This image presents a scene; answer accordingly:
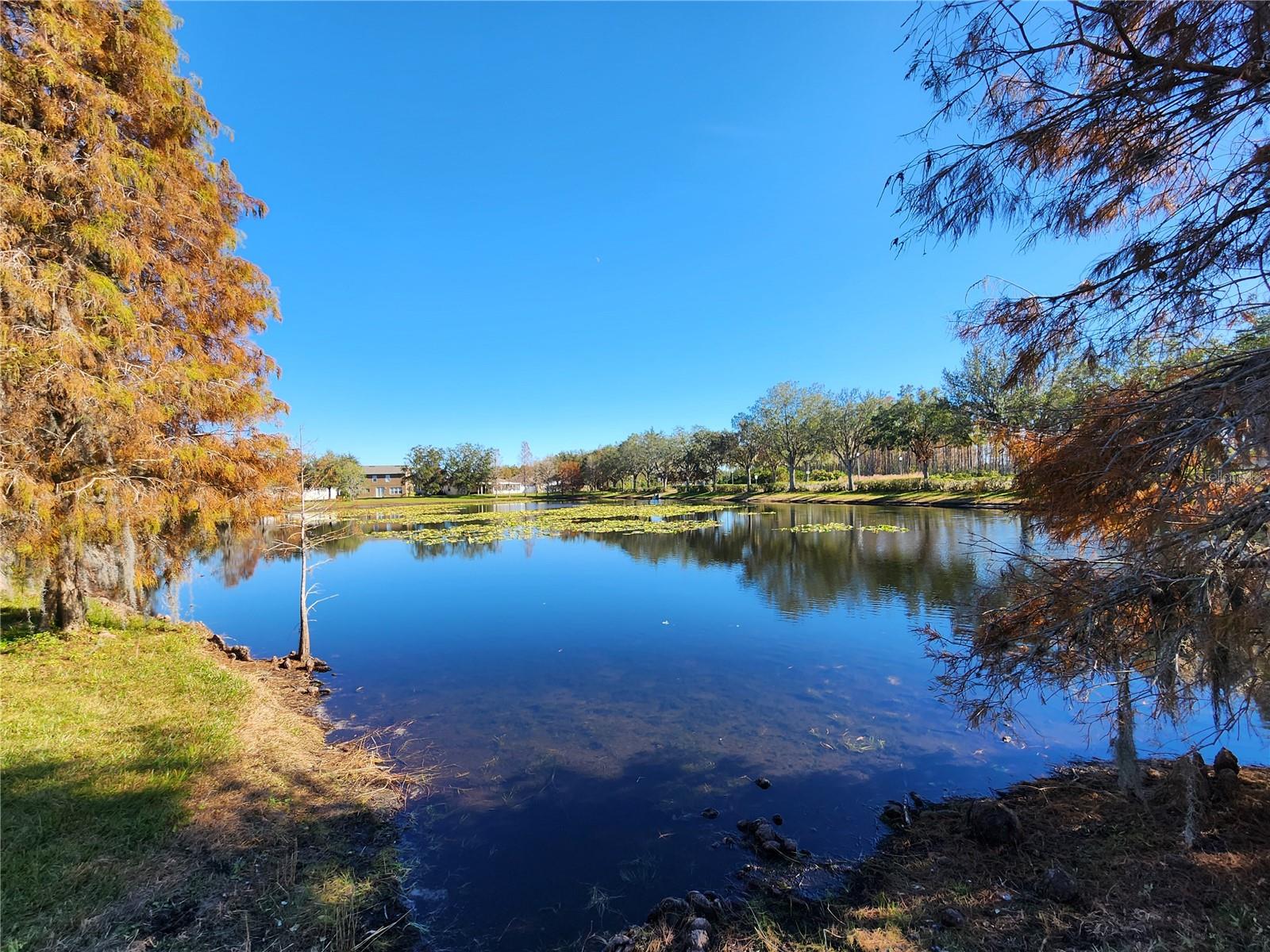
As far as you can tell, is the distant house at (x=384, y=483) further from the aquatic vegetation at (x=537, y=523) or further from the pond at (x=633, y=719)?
the pond at (x=633, y=719)

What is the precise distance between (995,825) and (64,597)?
1373 cm

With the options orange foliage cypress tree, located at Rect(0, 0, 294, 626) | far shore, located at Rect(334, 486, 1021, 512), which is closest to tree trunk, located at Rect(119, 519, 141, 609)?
orange foliage cypress tree, located at Rect(0, 0, 294, 626)

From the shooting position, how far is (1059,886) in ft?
11.5

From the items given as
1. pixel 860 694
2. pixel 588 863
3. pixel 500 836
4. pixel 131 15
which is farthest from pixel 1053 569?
pixel 131 15

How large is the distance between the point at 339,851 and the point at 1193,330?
25.3 feet

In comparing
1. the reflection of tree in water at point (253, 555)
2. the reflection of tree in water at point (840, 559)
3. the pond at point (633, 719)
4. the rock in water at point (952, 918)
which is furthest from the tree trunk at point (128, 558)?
the reflection of tree in water at point (840, 559)

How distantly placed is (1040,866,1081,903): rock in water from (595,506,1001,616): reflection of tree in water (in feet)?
16.2

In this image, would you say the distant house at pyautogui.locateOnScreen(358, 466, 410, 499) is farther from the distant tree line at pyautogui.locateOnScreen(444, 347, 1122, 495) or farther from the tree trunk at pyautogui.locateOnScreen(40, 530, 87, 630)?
the tree trunk at pyautogui.locateOnScreen(40, 530, 87, 630)

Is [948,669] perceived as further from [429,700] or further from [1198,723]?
[429,700]

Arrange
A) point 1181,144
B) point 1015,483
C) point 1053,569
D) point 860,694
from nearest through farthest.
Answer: point 1181,144 → point 1053,569 → point 1015,483 → point 860,694

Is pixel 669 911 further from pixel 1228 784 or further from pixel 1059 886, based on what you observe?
pixel 1228 784

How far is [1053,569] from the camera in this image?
129 inches

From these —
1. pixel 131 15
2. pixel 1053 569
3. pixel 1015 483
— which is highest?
pixel 131 15

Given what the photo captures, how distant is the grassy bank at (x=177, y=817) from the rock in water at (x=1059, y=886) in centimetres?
475
